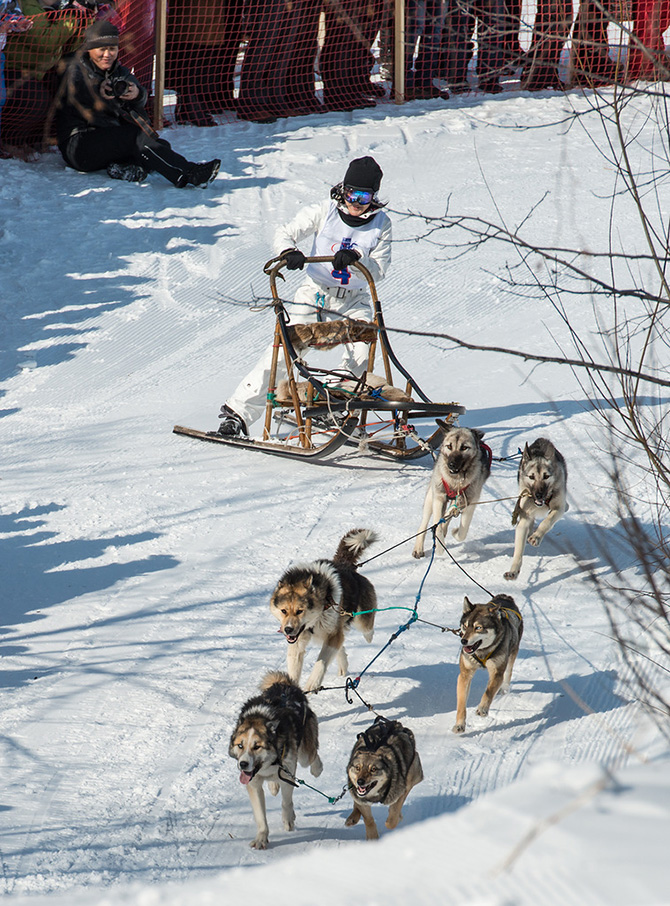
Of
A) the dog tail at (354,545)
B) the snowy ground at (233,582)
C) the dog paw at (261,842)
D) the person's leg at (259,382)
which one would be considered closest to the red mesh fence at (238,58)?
the snowy ground at (233,582)

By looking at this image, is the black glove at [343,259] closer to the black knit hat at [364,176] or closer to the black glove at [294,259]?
the black glove at [294,259]

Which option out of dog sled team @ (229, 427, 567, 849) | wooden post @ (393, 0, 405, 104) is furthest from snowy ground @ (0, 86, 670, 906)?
wooden post @ (393, 0, 405, 104)

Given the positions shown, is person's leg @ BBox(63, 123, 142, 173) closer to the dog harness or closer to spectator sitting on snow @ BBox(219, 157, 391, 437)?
spectator sitting on snow @ BBox(219, 157, 391, 437)

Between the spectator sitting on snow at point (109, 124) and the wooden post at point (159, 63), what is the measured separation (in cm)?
104

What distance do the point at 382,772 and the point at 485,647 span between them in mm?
743

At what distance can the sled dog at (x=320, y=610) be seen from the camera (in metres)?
3.60

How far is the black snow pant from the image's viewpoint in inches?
379

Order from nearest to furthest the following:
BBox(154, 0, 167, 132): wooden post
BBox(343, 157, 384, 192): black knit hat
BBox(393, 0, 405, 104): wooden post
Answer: BBox(343, 157, 384, 192): black knit hat < BBox(154, 0, 167, 132): wooden post < BBox(393, 0, 405, 104): wooden post

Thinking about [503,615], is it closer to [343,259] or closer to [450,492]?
[450,492]

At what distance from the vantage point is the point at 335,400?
19.0 ft

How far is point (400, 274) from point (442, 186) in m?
1.74

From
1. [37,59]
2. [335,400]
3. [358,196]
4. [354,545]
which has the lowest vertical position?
[354,545]

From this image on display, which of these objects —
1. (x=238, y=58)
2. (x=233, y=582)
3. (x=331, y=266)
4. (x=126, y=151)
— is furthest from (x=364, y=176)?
(x=238, y=58)

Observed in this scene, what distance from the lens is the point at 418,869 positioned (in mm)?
1051
